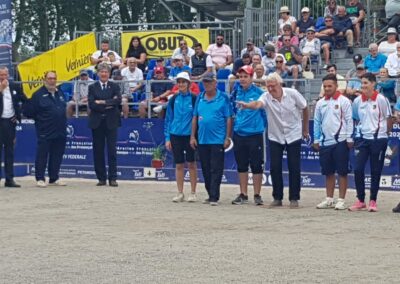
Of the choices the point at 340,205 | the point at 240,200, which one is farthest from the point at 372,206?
the point at 240,200

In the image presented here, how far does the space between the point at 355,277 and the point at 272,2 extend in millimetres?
19943

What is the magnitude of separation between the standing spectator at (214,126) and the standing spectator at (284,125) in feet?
1.52

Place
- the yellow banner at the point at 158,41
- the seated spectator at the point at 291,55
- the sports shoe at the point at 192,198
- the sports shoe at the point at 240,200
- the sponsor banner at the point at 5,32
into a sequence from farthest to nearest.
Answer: the yellow banner at the point at 158,41 < the sponsor banner at the point at 5,32 < the seated spectator at the point at 291,55 < the sports shoe at the point at 192,198 < the sports shoe at the point at 240,200

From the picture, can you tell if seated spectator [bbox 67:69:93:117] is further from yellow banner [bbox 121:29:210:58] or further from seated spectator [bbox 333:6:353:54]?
seated spectator [bbox 333:6:353:54]

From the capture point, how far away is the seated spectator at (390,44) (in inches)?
882

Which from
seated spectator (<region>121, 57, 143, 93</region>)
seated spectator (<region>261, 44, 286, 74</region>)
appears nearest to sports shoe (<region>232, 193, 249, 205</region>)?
seated spectator (<region>261, 44, 286, 74</region>)

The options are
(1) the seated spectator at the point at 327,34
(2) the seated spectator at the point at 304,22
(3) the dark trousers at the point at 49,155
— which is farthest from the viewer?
(2) the seated spectator at the point at 304,22

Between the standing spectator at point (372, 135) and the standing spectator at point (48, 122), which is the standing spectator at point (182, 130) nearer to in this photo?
the standing spectator at point (372, 135)

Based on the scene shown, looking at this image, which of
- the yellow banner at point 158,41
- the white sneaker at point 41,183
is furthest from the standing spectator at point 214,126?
the yellow banner at point 158,41

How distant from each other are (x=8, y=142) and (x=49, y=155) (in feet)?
2.53

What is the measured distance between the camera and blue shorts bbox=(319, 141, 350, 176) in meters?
15.4

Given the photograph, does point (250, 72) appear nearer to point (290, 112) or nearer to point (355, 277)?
point (290, 112)

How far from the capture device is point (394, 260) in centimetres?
1070

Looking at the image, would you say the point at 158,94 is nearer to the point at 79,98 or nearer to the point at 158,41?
the point at 79,98
